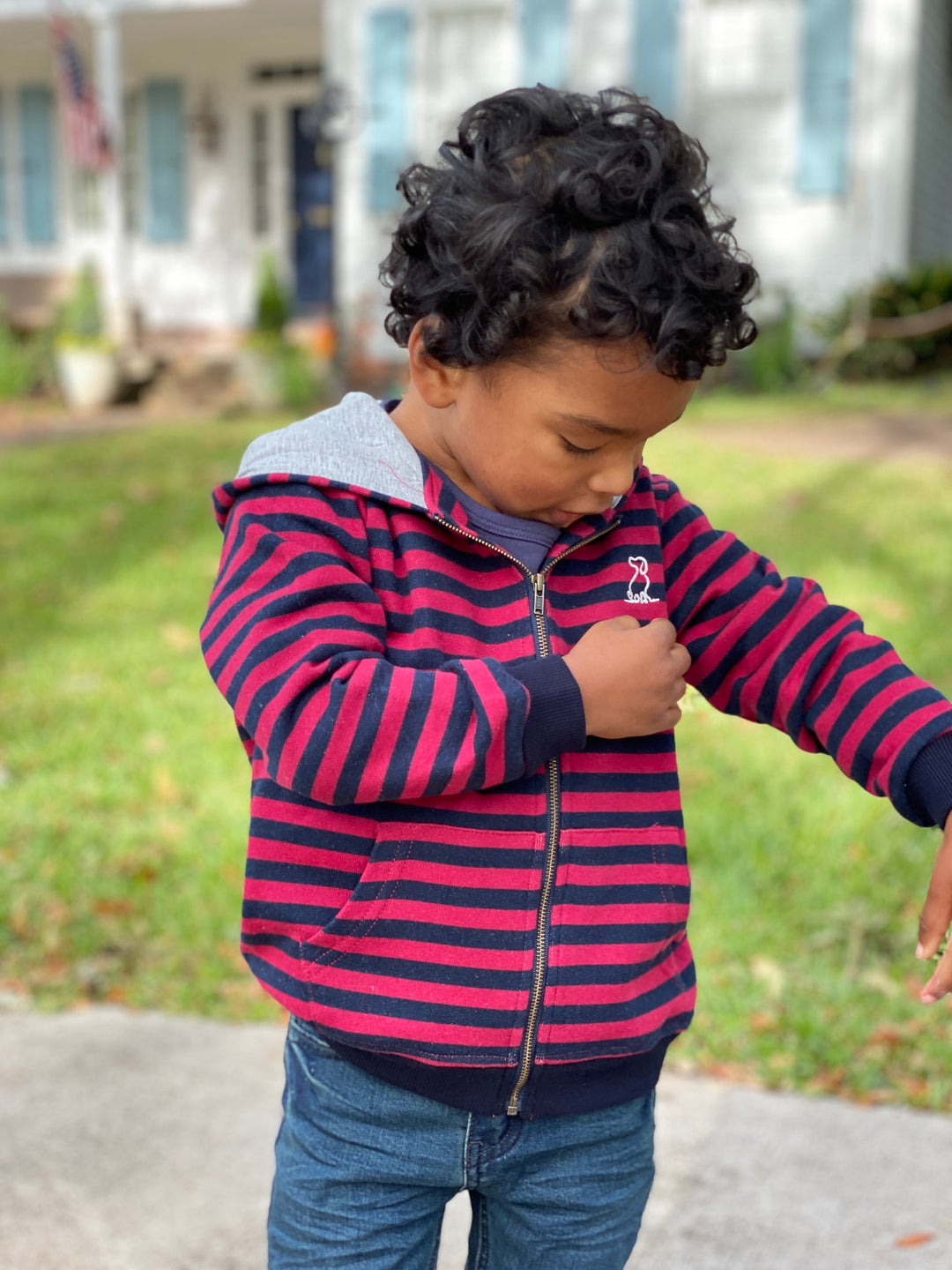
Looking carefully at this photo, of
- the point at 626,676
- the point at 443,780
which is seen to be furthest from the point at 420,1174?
the point at 626,676

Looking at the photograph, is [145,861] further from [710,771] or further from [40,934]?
[710,771]

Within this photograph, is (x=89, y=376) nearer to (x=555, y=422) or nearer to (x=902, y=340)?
(x=902, y=340)

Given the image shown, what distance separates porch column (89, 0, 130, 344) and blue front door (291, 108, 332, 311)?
6.51 ft

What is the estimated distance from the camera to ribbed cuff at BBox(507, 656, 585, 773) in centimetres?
126

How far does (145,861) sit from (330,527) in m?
2.26

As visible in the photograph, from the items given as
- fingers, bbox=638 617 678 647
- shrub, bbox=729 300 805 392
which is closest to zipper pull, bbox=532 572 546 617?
fingers, bbox=638 617 678 647

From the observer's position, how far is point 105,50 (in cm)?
1226

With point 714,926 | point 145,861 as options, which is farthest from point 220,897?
point 714,926

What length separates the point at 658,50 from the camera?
10.9 meters

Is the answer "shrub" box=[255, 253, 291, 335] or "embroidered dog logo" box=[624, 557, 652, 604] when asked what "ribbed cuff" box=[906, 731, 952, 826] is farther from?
"shrub" box=[255, 253, 291, 335]

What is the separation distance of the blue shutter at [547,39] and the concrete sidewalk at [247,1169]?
9862 millimetres

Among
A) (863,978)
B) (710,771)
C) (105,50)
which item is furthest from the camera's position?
(105,50)

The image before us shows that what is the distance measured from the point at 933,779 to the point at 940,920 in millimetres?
139

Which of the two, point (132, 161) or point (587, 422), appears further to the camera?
point (132, 161)
